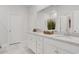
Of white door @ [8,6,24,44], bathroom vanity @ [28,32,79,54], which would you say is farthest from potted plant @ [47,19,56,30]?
white door @ [8,6,24,44]

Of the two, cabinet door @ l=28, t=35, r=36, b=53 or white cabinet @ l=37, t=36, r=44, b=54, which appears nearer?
white cabinet @ l=37, t=36, r=44, b=54

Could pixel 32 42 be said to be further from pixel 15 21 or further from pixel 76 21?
pixel 76 21

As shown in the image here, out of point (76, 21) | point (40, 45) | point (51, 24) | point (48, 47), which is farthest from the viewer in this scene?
point (51, 24)

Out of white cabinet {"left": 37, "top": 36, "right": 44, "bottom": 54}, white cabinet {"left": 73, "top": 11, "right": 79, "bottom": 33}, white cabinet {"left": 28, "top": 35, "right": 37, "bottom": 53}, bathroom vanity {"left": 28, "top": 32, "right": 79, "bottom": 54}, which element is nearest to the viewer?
bathroom vanity {"left": 28, "top": 32, "right": 79, "bottom": 54}

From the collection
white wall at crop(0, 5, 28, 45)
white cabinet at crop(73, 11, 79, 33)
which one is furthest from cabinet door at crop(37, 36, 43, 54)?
white cabinet at crop(73, 11, 79, 33)

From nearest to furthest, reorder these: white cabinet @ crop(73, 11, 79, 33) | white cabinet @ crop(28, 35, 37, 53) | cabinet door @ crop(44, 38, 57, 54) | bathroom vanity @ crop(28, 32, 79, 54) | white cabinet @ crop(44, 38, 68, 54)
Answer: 1. bathroom vanity @ crop(28, 32, 79, 54)
2. white cabinet @ crop(44, 38, 68, 54)
3. cabinet door @ crop(44, 38, 57, 54)
4. white cabinet @ crop(73, 11, 79, 33)
5. white cabinet @ crop(28, 35, 37, 53)

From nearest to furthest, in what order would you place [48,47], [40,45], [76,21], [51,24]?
[48,47] → [76,21] → [40,45] → [51,24]

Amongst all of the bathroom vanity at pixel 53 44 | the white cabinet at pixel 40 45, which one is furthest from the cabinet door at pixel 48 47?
the white cabinet at pixel 40 45

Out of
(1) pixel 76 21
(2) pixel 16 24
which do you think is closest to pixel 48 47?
(1) pixel 76 21

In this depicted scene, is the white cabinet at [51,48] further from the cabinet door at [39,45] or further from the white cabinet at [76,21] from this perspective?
the white cabinet at [76,21]

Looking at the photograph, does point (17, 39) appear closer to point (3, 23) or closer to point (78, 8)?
point (3, 23)

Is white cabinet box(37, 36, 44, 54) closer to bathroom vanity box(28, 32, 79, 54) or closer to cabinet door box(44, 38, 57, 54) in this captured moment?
bathroom vanity box(28, 32, 79, 54)

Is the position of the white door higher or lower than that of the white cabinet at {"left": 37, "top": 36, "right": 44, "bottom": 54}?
higher
